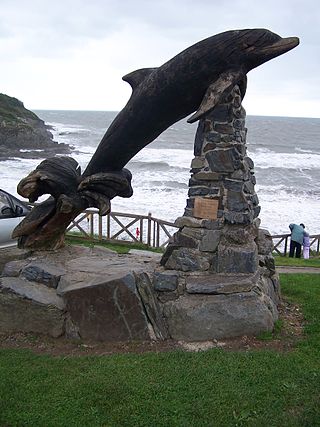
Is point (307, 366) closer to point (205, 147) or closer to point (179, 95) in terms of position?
point (205, 147)

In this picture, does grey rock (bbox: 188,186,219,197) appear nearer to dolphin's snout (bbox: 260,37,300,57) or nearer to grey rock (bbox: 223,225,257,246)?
grey rock (bbox: 223,225,257,246)

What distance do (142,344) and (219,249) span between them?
1.69m

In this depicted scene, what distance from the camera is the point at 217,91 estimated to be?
21.7 feet

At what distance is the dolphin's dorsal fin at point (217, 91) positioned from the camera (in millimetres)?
6598

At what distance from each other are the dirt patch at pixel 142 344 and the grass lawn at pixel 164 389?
22cm

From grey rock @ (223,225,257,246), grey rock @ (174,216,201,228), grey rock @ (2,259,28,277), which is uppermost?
grey rock @ (174,216,201,228)

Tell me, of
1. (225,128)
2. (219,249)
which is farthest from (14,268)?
(225,128)

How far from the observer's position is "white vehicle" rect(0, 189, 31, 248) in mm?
10039

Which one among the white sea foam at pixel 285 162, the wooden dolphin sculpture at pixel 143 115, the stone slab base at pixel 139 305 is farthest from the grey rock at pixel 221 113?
the white sea foam at pixel 285 162

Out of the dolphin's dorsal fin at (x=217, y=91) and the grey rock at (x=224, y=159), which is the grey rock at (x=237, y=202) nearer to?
the grey rock at (x=224, y=159)

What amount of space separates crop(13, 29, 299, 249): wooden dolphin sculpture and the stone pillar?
0.40 meters

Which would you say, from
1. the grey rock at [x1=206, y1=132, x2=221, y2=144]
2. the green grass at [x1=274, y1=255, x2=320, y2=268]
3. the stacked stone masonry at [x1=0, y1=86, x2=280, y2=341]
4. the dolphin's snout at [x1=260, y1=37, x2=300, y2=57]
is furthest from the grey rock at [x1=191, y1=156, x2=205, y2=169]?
the green grass at [x1=274, y1=255, x2=320, y2=268]

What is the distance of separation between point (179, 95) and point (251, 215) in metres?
1.98

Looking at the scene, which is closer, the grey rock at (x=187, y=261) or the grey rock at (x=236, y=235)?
the grey rock at (x=236, y=235)
